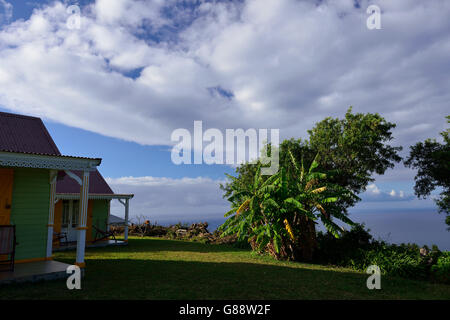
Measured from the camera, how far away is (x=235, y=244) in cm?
1659

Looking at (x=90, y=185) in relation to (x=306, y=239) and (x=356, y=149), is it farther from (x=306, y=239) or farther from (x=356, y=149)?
(x=356, y=149)

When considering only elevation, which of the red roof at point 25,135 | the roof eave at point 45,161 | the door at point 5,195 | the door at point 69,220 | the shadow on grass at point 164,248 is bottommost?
the shadow on grass at point 164,248

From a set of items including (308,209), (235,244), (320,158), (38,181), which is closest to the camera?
(38,181)

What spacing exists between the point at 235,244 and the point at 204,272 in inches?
318

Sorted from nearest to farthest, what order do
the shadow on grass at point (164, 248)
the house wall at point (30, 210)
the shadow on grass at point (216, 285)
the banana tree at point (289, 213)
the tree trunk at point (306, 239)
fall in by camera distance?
the shadow on grass at point (216, 285) < the house wall at point (30, 210) < the banana tree at point (289, 213) < the tree trunk at point (306, 239) < the shadow on grass at point (164, 248)

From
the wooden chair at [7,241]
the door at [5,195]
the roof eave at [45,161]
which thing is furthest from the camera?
the door at [5,195]

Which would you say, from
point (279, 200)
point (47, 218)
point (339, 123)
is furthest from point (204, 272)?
point (339, 123)

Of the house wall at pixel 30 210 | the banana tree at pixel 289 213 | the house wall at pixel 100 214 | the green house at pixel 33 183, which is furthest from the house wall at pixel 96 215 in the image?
the banana tree at pixel 289 213

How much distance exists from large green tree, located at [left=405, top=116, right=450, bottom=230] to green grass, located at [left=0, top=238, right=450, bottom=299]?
11.1 metres

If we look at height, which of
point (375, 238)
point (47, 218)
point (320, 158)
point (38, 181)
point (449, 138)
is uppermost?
point (449, 138)

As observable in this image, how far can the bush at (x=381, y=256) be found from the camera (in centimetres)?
957

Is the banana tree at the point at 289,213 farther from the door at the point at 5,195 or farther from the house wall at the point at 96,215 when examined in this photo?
the house wall at the point at 96,215

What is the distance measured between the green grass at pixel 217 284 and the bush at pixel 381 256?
3.79 feet
